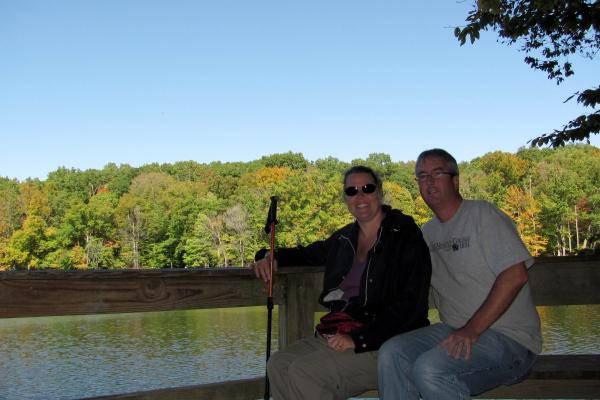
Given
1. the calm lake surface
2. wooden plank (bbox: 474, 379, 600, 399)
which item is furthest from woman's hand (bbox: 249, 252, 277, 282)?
the calm lake surface

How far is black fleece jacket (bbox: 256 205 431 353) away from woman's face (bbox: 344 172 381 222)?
4.8 inches

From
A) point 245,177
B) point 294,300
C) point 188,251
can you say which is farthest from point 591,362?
point 245,177

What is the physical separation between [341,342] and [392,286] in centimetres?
32

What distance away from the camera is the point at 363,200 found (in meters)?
3.05

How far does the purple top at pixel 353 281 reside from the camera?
289 cm

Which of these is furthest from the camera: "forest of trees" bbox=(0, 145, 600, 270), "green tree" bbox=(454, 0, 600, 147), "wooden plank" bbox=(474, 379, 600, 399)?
"forest of trees" bbox=(0, 145, 600, 270)

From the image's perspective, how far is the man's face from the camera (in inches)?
115

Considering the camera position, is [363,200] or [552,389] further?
[363,200]

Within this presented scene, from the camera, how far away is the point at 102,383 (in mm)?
19375

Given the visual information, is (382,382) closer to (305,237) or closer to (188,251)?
(305,237)

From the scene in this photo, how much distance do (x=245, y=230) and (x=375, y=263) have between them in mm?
52818

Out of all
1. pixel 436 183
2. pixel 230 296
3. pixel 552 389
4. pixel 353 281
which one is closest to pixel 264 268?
pixel 230 296

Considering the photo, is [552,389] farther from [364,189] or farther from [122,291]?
[122,291]

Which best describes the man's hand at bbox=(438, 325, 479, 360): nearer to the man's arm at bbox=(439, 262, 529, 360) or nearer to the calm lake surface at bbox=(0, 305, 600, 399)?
the man's arm at bbox=(439, 262, 529, 360)
